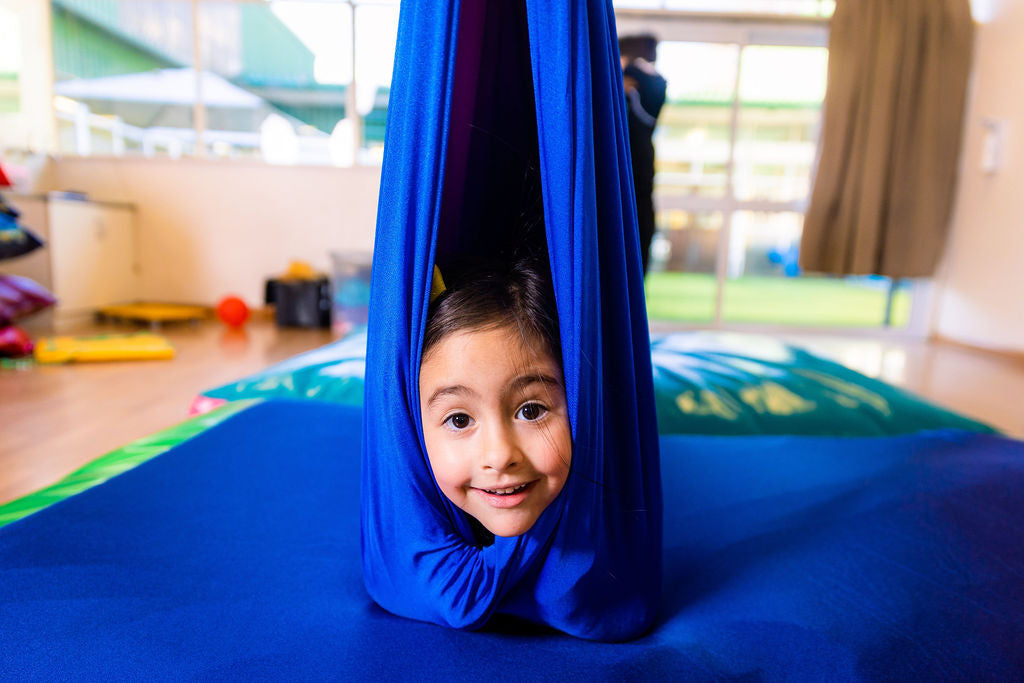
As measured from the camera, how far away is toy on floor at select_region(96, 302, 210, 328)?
379cm

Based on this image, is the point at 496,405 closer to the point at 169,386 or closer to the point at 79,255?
the point at 169,386

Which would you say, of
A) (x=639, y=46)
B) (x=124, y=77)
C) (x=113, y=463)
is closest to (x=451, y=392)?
(x=113, y=463)

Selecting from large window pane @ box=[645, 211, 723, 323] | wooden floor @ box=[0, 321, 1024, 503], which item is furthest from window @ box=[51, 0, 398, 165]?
large window pane @ box=[645, 211, 723, 323]

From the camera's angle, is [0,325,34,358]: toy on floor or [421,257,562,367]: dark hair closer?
[421,257,562,367]: dark hair

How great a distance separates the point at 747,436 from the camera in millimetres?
1470

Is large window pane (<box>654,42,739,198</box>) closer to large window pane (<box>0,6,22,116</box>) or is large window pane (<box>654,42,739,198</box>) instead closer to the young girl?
the young girl

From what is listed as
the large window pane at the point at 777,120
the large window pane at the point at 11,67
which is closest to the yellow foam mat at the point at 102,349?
the large window pane at the point at 11,67

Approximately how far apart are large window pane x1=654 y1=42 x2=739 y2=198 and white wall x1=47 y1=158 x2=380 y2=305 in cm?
209

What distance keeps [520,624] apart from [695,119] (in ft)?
17.4

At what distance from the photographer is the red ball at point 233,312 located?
407cm

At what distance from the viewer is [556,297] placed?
0.66 m

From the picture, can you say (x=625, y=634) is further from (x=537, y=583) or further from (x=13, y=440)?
(x=13, y=440)

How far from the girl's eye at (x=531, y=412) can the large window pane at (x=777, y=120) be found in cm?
408

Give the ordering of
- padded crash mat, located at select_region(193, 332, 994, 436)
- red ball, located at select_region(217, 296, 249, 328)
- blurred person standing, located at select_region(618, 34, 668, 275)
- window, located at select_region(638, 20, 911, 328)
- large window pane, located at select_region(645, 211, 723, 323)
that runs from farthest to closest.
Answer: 1. large window pane, located at select_region(645, 211, 723, 323)
2. window, located at select_region(638, 20, 911, 328)
3. red ball, located at select_region(217, 296, 249, 328)
4. blurred person standing, located at select_region(618, 34, 668, 275)
5. padded crash mat, located at select_region(193, 332, 994, 436)
